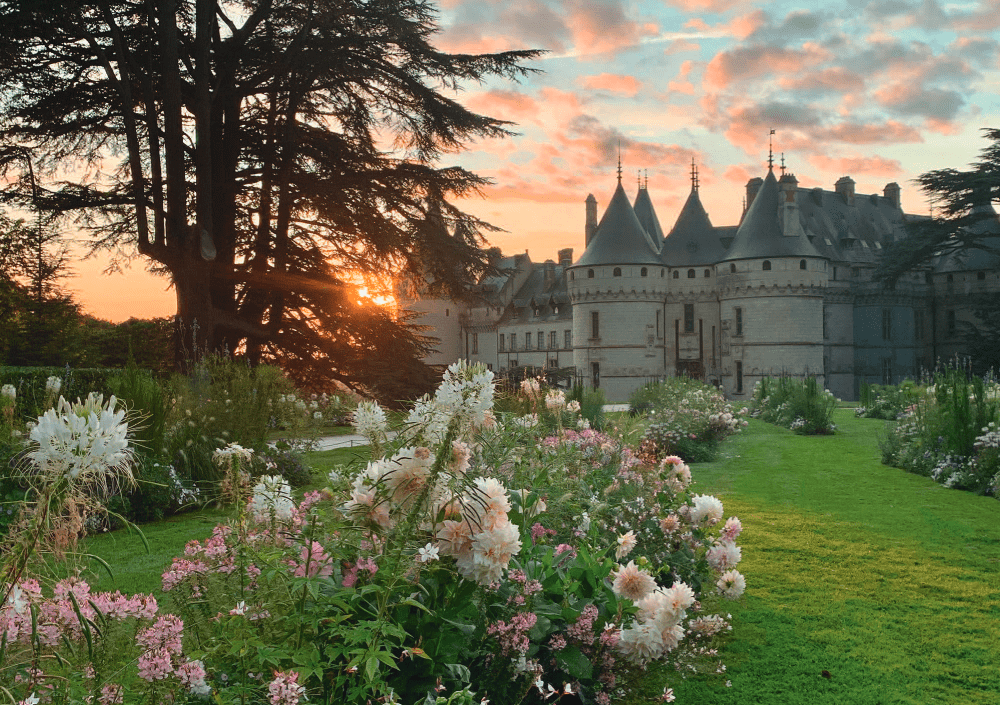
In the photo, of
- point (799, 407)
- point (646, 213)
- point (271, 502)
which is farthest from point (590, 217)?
point (271, 502)

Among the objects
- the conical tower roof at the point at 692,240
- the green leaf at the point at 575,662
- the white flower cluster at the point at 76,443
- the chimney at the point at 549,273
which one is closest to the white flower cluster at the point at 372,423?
the green leaf at the point at 575,662

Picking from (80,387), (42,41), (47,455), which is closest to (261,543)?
(47,455)

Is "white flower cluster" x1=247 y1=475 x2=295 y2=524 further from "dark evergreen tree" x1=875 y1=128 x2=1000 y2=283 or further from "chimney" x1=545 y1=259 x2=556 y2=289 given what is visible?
"chimney" x1=545 y1=259 x2=556 y2=289

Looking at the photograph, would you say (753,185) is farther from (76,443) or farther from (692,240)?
(76,443)

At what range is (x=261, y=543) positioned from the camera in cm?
298

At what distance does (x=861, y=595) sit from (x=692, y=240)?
3724 centimetres

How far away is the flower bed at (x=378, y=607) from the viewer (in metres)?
2.29

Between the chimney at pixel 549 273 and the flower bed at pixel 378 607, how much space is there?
4636 centimetres

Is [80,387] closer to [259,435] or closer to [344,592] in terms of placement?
[259,435]

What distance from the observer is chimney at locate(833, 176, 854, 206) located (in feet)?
153

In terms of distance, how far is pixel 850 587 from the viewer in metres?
5.73

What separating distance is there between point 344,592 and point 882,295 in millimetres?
47345

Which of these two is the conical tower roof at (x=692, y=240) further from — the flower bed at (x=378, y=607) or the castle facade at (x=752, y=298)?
the flower bed at (x=378, y=607)

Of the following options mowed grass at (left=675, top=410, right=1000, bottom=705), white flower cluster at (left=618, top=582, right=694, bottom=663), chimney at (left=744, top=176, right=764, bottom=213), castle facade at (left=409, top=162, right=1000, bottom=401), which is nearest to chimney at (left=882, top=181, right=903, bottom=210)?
castle facade at (left=409, top=162, right=1000, bottom=401)
